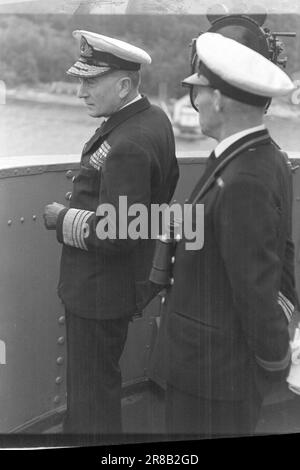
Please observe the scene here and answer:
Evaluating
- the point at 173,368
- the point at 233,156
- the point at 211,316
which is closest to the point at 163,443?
the point at 173,368

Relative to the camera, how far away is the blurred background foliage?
6.70 feet

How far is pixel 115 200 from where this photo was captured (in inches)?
83.4

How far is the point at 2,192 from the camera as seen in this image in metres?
2.31

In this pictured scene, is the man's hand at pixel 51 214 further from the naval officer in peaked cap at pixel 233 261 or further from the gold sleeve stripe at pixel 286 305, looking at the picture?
the gold sleeve stripe at pixel 286 305

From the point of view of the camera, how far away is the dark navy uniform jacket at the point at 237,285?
1.87 meters

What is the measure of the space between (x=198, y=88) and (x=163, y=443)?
3.15 feet

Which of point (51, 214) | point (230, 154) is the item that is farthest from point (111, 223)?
point (230, 154)

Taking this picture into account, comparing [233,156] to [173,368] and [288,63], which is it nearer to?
[288,63]

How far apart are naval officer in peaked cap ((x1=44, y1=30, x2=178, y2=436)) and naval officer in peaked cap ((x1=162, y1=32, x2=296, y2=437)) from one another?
20 cm

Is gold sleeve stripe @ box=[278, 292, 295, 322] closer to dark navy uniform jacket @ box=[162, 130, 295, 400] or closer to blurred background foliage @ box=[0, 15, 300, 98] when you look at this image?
dark navy uniform jacket @ box=[162, 130, 295, 400]

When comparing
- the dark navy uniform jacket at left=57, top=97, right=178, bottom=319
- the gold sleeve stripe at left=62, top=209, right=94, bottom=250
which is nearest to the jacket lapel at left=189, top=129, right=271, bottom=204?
the dark navy uniform jacket at left=57, top=97, right=178, bottom=319

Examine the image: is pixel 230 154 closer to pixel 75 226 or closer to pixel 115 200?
pixel 115 200

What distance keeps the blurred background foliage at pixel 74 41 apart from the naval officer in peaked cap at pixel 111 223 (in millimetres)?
28

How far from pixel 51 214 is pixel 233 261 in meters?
0.62
